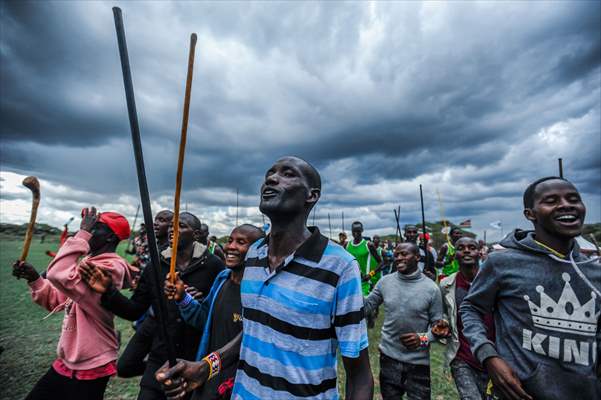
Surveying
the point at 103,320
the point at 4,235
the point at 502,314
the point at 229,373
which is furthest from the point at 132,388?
the point at 4,235

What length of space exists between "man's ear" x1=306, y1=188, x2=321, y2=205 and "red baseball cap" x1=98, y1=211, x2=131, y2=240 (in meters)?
2.21

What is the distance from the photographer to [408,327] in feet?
11.9

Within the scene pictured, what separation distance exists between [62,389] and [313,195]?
283cm

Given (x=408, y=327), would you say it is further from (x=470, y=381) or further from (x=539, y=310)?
(x=539, y=310)

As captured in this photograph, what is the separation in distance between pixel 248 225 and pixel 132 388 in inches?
146

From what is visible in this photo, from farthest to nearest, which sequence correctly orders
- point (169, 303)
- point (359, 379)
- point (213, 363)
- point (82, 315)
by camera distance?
point (169, 303), point (82, 315), point (213, 363), point (359, 379)

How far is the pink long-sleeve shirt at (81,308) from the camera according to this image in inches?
102

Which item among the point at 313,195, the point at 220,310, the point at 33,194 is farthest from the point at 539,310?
the point at 33,194

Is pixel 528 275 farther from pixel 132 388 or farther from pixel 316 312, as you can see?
pixel 132 388

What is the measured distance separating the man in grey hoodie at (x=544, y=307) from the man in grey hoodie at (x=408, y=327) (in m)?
1.14

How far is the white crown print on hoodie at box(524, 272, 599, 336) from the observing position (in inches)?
76.9

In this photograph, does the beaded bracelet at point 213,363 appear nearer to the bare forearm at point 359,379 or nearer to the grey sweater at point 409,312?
the bare forearm at point 359,379

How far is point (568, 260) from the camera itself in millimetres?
2113

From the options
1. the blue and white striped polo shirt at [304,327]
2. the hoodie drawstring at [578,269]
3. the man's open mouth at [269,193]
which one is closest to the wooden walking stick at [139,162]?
Result: the blue and white striped polo shirt at [304,327]
